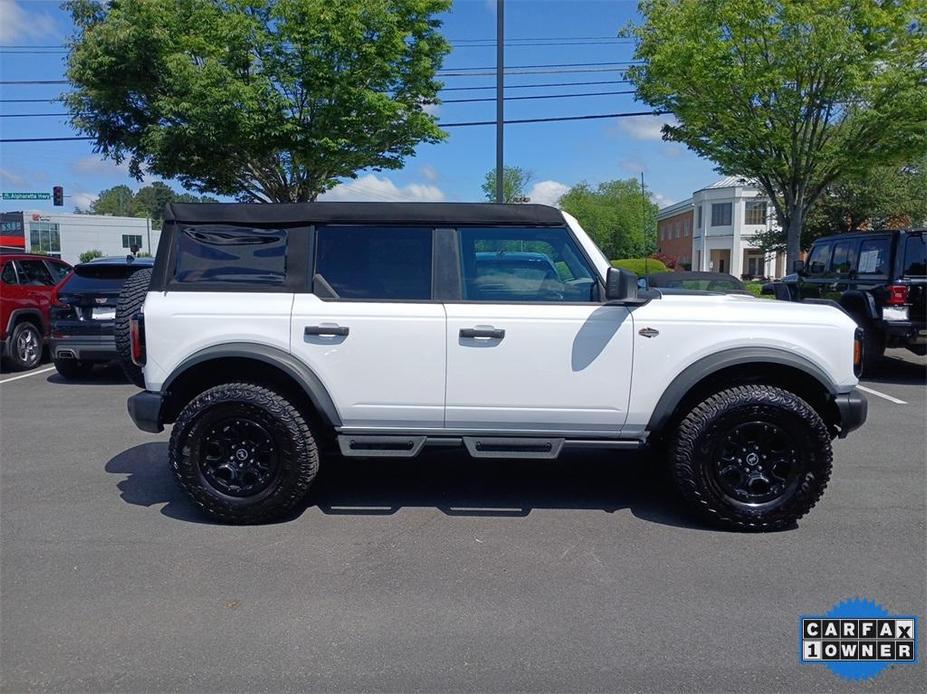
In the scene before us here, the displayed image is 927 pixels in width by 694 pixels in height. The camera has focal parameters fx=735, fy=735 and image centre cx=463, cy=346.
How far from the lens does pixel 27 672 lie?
305 centimetres

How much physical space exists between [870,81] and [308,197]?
12.5 m

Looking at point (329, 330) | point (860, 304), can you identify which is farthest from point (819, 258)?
point (329, 330)

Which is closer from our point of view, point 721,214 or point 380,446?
point 380,446

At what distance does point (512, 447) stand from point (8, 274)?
30.1 ft

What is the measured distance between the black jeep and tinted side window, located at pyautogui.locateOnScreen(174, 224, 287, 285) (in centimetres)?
672

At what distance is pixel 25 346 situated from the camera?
36.0ft

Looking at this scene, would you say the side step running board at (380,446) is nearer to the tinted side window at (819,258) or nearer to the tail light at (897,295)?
the tail light at (897,295)

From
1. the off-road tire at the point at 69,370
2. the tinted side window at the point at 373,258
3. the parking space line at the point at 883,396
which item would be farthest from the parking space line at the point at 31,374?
the parking space line at the point at 883,396

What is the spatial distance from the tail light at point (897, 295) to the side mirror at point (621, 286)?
22.7 feet

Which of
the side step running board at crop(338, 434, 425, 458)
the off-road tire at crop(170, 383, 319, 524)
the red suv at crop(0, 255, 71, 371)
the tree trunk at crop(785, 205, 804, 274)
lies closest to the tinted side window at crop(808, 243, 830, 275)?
the tree trunk at crop(785, 205, 804, 274)

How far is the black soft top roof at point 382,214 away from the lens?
4609 millimetres

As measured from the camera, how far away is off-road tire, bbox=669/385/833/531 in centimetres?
438

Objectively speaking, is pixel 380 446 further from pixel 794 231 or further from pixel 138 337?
pixel 794 231

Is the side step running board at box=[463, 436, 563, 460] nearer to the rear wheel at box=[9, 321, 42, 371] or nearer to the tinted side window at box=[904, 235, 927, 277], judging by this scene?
the tinted side window at box=[904, 235, 927, 277]
